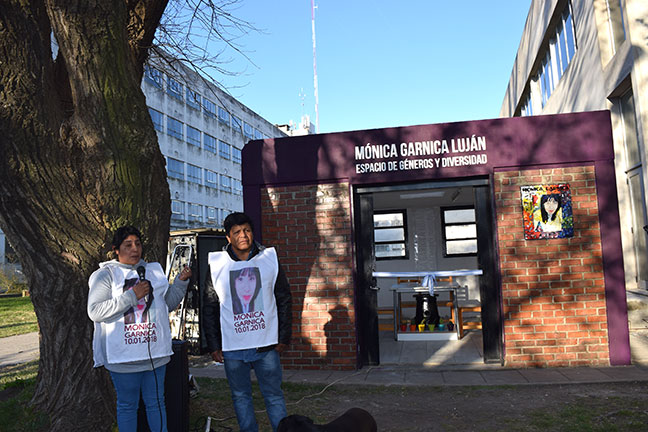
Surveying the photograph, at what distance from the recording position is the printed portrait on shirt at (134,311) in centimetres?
366

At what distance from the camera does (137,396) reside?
370cm

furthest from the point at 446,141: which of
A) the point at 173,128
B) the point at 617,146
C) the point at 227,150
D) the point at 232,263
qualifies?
the point at 227,150

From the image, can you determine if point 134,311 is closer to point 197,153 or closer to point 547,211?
point 547,211

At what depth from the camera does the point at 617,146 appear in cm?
1228

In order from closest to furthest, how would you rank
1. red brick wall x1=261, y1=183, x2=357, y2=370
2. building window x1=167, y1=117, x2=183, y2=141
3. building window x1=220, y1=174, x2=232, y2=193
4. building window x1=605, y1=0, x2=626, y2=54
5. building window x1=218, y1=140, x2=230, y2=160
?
red brick wall x1=261, y1=183, x2=357, y2=370
building window x1=605, y1=0, x2=626, y2=54
building window x1=167, y1=117, x2=183, y2=141
building window x1=218, y1=140, x2=230, y2=160
building window x1=220, y1=174, x2=232, y2=193

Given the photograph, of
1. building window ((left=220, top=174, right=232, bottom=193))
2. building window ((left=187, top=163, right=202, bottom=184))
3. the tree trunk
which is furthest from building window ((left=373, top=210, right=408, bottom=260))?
building window ((left=220, top=174, right=232, bottom=193))

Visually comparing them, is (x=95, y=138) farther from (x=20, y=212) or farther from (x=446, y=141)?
(x=446, y=141)

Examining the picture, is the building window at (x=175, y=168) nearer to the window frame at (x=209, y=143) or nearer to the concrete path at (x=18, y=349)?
the window frame at (x=209, y=143)

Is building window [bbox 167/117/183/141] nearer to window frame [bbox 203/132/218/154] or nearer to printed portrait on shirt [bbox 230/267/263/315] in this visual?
window frame [bbox 203/132/218/154]

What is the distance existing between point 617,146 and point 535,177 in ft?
21.1

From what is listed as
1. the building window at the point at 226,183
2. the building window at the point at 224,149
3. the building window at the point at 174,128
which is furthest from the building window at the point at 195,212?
the building window at the point at 224,149

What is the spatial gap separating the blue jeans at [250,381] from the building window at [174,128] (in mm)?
46042

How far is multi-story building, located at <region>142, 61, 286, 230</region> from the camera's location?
46.9 m

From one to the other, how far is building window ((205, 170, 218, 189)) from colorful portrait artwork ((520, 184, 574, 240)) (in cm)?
4919
